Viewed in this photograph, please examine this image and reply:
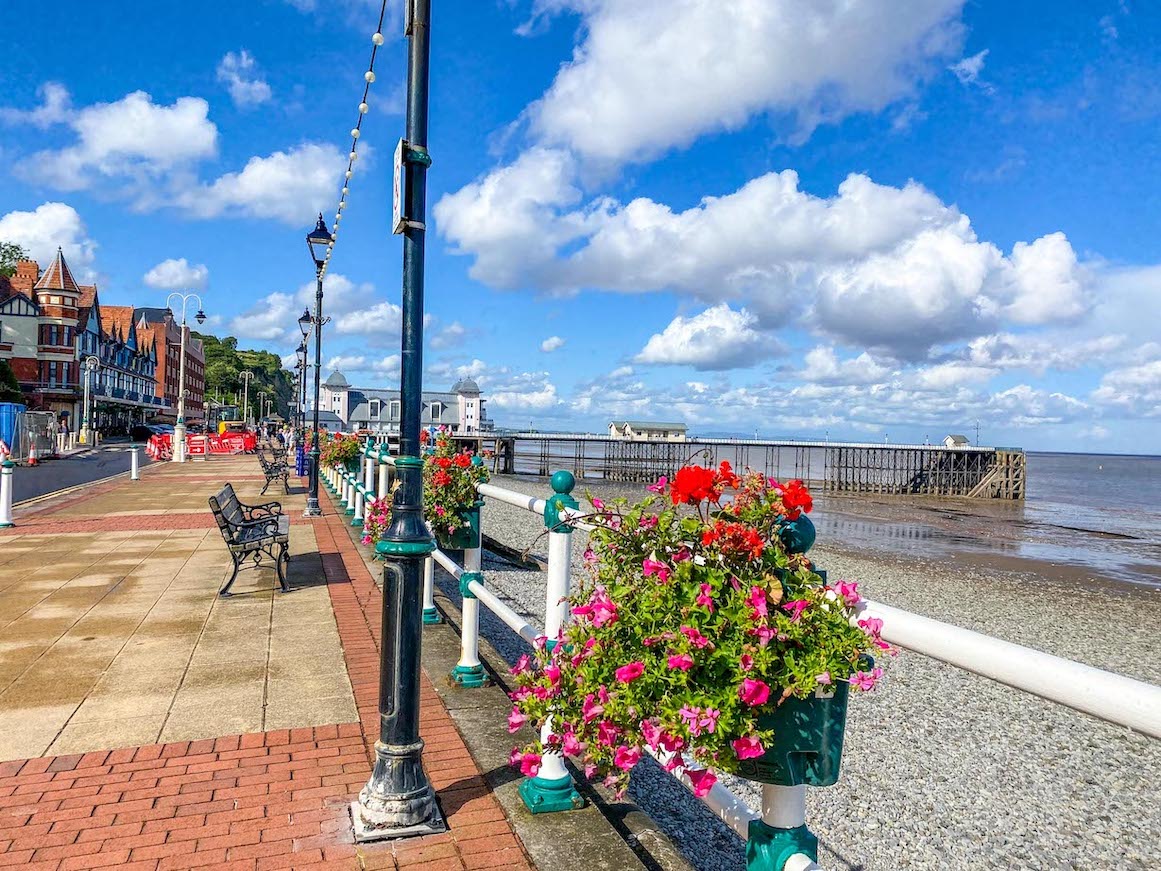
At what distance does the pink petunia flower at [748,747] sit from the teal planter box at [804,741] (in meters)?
0.07

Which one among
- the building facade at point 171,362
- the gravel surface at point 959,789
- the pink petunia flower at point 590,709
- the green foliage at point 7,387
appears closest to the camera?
the pink petunia flower at point 590,709

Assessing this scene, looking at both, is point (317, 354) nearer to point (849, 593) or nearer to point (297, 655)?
point (297, 655)

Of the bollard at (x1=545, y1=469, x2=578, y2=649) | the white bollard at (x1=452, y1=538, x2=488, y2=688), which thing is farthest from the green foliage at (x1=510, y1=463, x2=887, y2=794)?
the white bollard at (x1=452, y1=538, x2=488, y2=688)

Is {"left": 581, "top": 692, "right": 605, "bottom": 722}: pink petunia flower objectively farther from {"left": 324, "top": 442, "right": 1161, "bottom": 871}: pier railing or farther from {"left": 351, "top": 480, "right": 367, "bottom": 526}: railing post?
{"left": 351, "top": 480, "right": 367, "bottom": 526}: railing post

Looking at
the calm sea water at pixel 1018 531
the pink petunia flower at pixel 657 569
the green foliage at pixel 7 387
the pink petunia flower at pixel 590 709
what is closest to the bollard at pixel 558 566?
the pink petunia flower at pixel 590 709

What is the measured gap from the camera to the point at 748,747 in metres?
1.61

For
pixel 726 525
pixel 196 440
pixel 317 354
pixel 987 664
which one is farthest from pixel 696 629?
pixel 196 440

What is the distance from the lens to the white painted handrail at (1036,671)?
46.6 inches

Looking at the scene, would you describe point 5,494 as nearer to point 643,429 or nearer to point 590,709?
point 590,709

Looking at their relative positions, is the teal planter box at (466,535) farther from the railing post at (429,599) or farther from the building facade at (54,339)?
the building facade at (54,339)

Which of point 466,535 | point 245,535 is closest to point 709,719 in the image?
point 466,535

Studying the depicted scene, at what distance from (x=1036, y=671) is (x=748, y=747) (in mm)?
565

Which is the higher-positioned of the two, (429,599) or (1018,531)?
(429,599)

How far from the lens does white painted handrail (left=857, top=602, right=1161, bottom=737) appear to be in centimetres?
118
